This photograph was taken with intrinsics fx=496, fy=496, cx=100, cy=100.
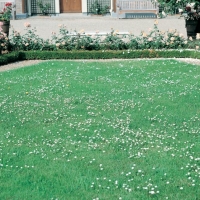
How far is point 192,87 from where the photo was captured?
11.9 meters

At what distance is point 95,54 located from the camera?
16891 millimetres

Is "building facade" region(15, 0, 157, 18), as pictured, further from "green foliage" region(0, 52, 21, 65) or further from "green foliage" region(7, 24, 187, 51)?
"green foliage" region(0, 52, 21, 65)

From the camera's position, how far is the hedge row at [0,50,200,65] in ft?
54.5

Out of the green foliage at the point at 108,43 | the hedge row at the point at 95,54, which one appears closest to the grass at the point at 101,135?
the hedge row at the point at 95,54

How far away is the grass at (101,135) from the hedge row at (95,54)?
2.79m

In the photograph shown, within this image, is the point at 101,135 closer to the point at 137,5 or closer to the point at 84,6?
the point at 137,5

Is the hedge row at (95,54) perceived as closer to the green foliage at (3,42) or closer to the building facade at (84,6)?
the green foliage at (3,42)

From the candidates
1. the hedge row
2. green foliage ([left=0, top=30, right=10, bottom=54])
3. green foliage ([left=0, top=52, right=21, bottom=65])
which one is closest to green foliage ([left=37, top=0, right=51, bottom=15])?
green foliage ([left=0, top=30, right=10, bottom=54])

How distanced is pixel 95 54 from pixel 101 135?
867 cm

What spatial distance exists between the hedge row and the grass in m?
2.79

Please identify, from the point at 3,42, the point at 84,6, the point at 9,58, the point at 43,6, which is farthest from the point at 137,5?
the point at 9,58

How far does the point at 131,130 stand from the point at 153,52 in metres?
8.37

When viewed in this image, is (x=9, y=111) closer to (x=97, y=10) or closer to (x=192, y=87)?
(x=192, y=87)

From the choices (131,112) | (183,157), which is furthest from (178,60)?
(183,157)
